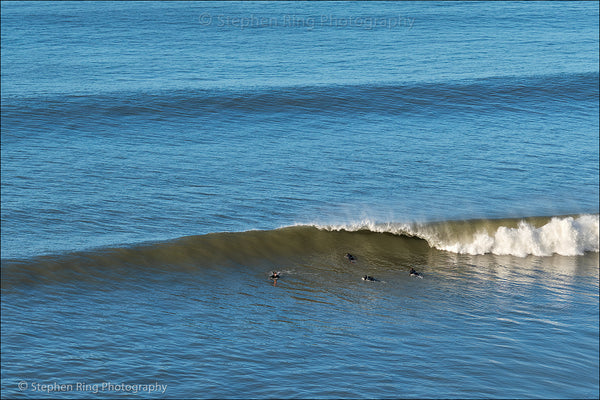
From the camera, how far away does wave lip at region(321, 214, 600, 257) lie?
18766mm

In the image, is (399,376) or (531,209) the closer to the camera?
(399,376)

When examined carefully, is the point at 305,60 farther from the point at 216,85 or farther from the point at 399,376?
the point at 399,376

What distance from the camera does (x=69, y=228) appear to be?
60.4ft

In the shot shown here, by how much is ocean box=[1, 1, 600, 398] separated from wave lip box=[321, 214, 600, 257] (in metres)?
0.06

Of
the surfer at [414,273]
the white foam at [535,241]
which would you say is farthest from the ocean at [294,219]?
the surfer at [414,273]

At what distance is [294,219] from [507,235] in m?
5.69

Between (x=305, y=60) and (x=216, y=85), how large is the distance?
7.00m

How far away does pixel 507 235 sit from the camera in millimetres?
18953

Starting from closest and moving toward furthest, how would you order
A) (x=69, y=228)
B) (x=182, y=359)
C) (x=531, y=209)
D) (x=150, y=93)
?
1. (x=182, y=359)
2. (x=69, y=228)
3. (x=531, y=209)
4. (x=150, y=93)

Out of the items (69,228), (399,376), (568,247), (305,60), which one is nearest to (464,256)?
(568,247)

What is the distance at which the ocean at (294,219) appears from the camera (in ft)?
40.5

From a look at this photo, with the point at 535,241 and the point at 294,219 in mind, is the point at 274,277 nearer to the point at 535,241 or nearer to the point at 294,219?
the point at 294,219

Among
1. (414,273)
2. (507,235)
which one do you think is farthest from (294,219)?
(507,235)

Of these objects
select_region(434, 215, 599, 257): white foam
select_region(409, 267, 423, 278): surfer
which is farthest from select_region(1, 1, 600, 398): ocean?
select_region(409, 267, 423, 278): surfer
